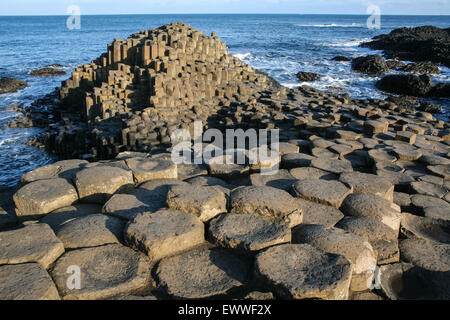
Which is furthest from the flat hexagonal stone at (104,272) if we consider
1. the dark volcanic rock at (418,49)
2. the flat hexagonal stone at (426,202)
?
the dark volcanic rock at (418,49)

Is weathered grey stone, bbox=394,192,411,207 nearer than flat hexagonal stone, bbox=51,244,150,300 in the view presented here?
No

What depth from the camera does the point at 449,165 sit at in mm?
4566

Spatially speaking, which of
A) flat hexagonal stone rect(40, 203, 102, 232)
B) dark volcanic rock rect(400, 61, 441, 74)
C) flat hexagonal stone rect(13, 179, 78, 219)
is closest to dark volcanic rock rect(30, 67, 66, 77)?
flat hexagonal stone rect(13, 179, 78, 219)

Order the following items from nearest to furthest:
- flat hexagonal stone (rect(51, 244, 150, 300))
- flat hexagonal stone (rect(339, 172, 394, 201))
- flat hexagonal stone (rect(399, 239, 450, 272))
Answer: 1. flat hexagonal stone (rect(51, 244, 150, 300))
2. flat hexagonal stone (rect(399, 239, 450, 272))
3. flat hexagonal stone (rect(339, 172, 394, 201))

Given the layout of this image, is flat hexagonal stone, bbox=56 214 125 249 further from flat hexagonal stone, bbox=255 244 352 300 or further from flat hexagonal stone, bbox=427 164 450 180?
flat hexagonal stone, bbox=427 164 450 180

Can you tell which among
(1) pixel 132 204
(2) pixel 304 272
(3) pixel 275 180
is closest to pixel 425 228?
(3) pixel 275 180

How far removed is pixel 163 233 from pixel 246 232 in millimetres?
604

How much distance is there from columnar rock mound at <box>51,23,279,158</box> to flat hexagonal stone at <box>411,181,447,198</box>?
14.8 feet

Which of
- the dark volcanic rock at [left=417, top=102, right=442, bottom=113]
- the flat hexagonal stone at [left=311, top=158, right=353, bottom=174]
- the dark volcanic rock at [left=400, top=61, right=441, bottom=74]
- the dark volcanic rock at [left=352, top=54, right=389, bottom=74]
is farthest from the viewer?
the dark volcanic rock at [left=400, top=61, right=441, bottom=74]

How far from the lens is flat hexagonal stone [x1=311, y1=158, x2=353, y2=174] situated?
411cm

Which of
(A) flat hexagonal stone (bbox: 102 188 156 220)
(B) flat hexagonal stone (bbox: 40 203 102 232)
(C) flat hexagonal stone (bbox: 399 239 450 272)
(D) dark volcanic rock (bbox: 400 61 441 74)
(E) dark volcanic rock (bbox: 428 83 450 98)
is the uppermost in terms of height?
(D) dark volcanic rock (bbox: 400 61 441 74)

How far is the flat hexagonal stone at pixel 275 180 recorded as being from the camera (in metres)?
3.68
